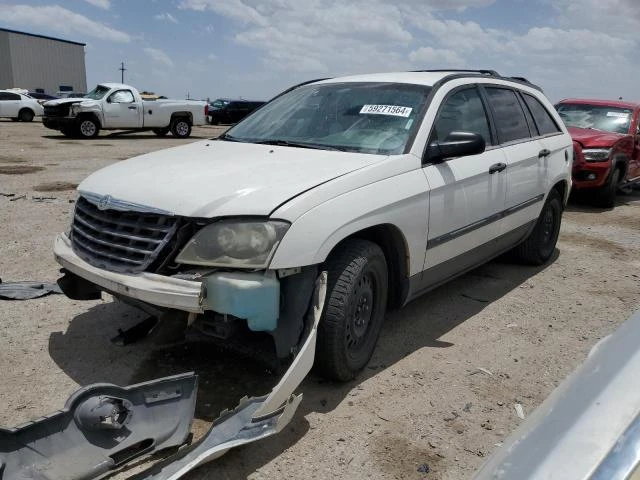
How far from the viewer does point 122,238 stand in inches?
112

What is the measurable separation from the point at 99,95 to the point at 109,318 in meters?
16.2

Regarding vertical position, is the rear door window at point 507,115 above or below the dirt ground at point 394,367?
above

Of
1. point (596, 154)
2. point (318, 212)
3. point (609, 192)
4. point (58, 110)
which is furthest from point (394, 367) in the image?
point (58, 110)

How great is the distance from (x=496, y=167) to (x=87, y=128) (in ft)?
54.2

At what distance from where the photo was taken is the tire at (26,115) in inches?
1019

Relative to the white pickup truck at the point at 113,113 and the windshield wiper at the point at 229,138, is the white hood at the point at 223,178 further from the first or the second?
the white pickup truck at the point at 113,113

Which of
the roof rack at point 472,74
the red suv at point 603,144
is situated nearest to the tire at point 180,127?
the red suv at point 603,144

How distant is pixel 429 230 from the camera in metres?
3.54

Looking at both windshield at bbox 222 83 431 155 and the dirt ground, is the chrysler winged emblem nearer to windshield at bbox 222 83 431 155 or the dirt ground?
the dirt ground

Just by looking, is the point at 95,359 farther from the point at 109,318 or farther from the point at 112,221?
the point at 112,221

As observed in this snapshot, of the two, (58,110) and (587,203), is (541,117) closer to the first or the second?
(587,203)

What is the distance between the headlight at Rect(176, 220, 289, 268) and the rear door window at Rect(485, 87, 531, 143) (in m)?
2.55

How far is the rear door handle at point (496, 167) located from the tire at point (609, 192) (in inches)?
218

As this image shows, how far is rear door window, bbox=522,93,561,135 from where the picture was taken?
5211 mm
